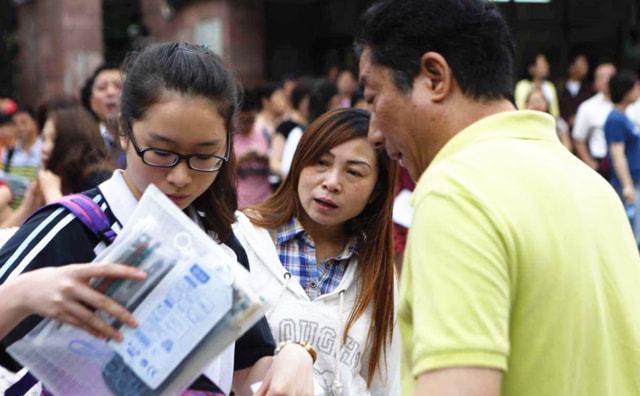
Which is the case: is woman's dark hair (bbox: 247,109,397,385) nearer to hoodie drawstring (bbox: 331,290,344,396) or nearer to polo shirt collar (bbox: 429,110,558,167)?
hoodie drawstring (bbox: 331,290,344,396)

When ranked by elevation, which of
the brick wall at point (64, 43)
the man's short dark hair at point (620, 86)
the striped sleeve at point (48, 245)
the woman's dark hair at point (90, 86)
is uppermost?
the striped sleeve at point (48, 245)

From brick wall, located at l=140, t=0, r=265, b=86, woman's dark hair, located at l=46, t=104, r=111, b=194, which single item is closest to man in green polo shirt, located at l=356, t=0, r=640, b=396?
woman's dark hair, located at l=46, t=104, r=111, b=194

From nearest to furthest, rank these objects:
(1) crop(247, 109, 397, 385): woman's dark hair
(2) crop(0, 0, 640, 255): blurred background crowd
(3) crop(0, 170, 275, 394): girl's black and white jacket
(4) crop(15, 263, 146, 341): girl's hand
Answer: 1. (4) crop(15, 263, 146, 341): girl's hand
2. (3) crop(0, 170, 275, 394): girl's black and white jacket
3. (1) crop(247, 109, 397, 385): woman's dark hair
4. (2) crop(0, 0, 640, 255): blurred background crowd

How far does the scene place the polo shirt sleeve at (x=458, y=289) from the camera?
1768 mm

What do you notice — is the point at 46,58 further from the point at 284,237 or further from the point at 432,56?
the point at 432,56

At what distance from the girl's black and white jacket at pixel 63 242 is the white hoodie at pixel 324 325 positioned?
1005 millimetres

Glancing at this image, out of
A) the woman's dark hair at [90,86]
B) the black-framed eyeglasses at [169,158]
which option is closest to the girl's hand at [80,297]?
the black-framed eyeglasses at [169,158]

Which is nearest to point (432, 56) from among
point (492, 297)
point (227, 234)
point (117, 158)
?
point (492, 297)

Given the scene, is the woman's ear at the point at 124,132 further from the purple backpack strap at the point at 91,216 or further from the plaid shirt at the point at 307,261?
the plaid shirt at the point at 307,261

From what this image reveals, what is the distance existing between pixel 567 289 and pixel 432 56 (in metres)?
0.54

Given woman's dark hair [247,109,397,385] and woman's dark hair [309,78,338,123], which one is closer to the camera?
woman's dark hair [247,109,397,385]

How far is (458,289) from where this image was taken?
1.78 metres

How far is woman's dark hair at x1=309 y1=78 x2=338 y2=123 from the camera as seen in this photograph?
9.38m

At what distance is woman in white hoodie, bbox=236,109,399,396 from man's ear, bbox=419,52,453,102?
4.86ft
